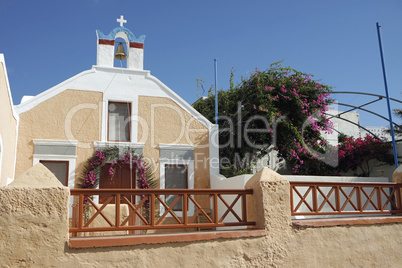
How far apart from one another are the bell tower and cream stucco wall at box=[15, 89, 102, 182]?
120cm

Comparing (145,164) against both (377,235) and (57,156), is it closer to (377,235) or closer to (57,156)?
(57,156)

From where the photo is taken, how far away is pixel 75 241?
17.4 feet

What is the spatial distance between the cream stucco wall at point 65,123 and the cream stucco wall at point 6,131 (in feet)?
1.51

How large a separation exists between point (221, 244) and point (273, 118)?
9.00 meters

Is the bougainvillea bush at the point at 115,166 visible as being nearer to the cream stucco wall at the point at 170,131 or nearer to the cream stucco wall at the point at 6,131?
the cream stucco wall at the point at 170,131

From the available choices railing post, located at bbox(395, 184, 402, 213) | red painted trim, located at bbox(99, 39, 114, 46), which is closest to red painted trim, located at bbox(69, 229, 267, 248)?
railing post, located at bbox(395, 184, 402, 213)

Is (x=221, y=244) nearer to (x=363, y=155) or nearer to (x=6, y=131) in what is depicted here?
(x=6, y=131)

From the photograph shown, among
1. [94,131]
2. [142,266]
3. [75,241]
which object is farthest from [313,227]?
[94,131]

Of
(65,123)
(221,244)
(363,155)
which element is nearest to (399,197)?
(221,244)

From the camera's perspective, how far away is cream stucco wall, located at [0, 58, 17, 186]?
9109 mm

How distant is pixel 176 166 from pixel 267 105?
13.5 feet

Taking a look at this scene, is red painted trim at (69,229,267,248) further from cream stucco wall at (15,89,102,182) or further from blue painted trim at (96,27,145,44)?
blue painted trim at (96,27,145,44)

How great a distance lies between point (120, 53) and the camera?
13.0m

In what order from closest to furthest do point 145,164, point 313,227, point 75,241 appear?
point 75,241, point 313,227, point 145,164
